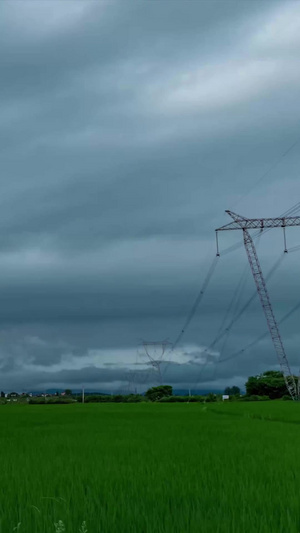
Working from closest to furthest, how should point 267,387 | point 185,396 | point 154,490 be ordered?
point 154,490 < point 185,396 < point 267,387

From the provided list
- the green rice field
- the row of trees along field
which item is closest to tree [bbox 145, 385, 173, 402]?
the row of trees along field

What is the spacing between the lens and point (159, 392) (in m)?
137

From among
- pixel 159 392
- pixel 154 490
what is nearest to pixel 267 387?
pixel 159 392

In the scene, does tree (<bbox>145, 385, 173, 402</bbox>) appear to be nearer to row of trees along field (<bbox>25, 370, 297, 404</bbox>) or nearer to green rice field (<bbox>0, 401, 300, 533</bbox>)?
row of trees along field (<bbox>25, 370, 297, 404</bbox>)

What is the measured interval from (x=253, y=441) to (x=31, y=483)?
941 centimetres

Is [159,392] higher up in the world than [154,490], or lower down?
higher up

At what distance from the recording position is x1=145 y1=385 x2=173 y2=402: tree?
136 metres

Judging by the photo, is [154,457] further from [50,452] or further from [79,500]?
[79,500]

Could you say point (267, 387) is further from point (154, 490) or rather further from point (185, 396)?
point (154, 490)

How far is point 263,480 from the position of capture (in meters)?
9.99

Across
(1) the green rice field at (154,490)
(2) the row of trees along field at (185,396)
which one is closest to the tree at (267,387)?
(2) the row of trees along field at (185,396)

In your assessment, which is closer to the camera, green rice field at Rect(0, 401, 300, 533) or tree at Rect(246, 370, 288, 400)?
green rice field at Rect(0, 401, 300, 533)

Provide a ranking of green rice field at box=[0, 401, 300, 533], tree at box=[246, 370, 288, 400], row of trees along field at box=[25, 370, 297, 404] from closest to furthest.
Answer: green rice field at box=[0, 401, 300, 533], row of trees along field at box=[25, 370, 297, 404], tree at box=[246, 370, 288, 400]

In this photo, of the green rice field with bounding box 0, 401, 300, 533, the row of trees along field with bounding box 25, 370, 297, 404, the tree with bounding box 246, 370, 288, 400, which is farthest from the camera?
the tree with bounding box 246, 370, 288, 400
